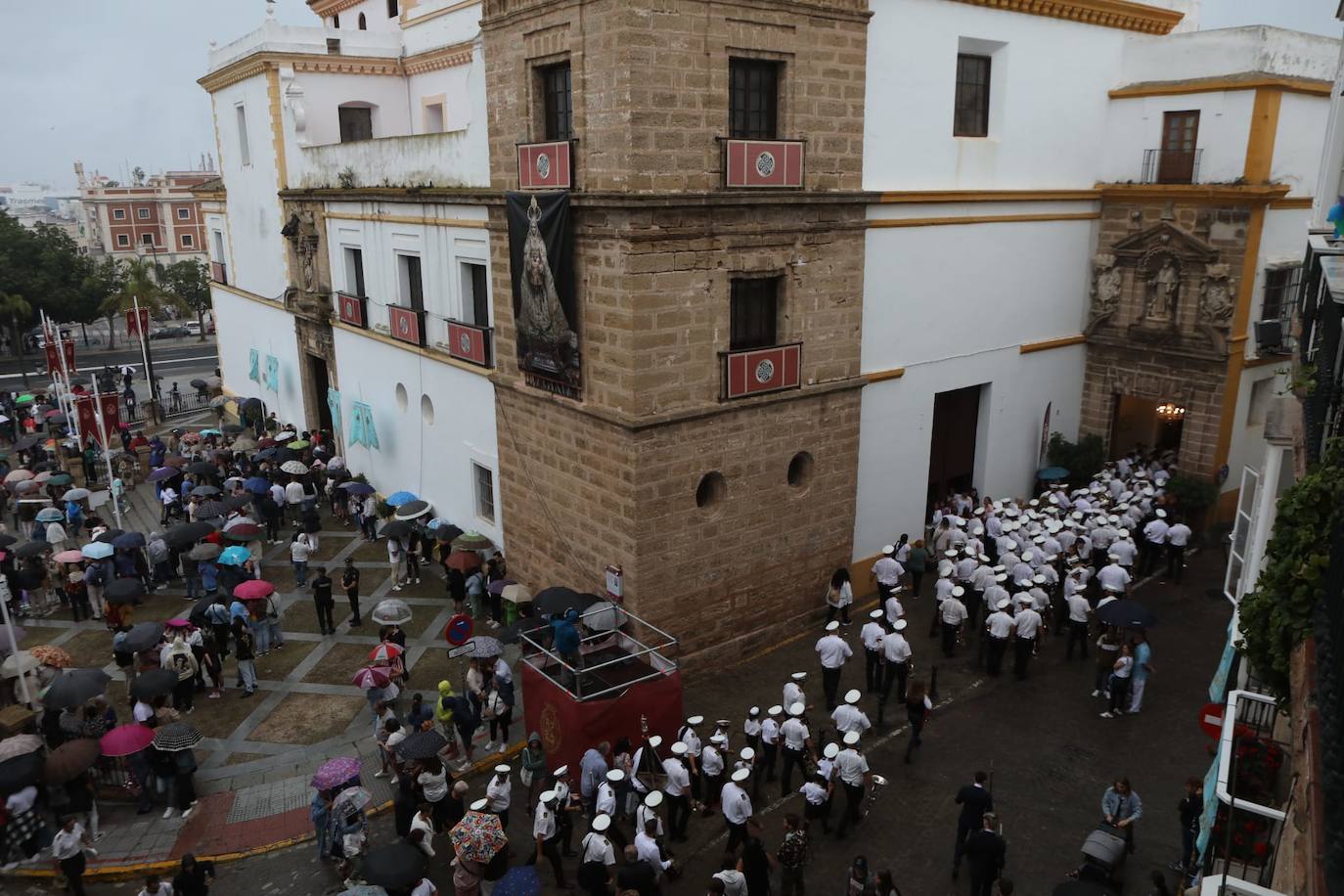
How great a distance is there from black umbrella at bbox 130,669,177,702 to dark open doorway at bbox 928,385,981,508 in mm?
14366

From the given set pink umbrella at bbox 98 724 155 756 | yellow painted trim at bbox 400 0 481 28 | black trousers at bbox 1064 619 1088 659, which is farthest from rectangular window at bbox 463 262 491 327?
black trousers at bbox 1064 619 1088 659

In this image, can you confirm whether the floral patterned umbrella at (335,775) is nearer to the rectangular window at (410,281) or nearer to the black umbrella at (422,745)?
the black umbrella at (422,745)

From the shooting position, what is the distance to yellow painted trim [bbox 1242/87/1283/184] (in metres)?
18.8

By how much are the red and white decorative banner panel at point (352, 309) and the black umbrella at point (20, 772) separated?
1374 centimetres

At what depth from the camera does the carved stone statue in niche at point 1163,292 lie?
20.3 m

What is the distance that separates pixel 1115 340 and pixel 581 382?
13.3m

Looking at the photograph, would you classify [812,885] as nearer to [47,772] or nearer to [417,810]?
[417,810]

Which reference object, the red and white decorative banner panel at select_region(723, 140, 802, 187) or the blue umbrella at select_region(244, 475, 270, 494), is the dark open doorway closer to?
the red and white decorative banner panel at select_region(723, 140, 802, 187)

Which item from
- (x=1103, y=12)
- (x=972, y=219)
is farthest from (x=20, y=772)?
(x=1103, y=12)

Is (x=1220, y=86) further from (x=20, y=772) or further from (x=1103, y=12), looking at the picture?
(x=20, y=772)

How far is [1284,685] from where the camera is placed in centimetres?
695

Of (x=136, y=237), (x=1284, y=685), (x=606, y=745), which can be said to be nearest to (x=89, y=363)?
(x=136, y=237)

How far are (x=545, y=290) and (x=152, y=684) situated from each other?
8.28m

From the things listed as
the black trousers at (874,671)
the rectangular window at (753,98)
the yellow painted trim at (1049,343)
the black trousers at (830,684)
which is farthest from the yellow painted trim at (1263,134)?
the black trousers at (830,684)
